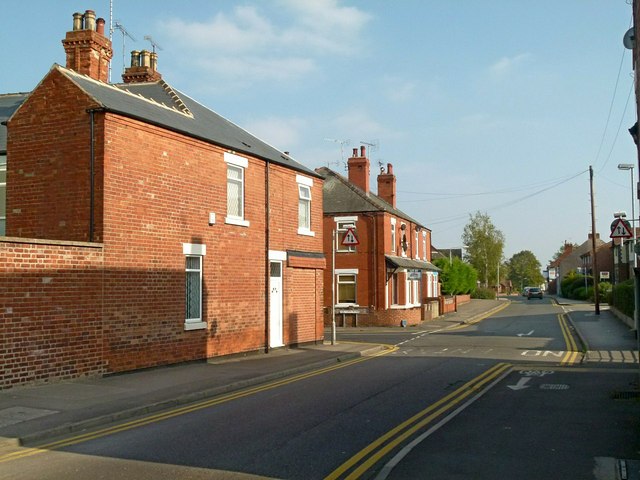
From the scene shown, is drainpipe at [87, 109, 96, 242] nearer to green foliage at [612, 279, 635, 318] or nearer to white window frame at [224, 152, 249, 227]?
white window frame at [224, 152, 249, 227]

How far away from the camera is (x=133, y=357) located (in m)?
Result: 15.1

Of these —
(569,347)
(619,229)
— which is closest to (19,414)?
(569,347)

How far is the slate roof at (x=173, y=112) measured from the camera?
15836mm

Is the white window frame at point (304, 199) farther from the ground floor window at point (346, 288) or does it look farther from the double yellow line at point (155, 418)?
the ground floor window at point (346, 288)

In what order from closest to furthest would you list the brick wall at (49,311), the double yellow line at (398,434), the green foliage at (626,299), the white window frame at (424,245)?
the double yellow line at (398,434)
the brick wall at (49,311)
the green foliage at (626,299)
the white window frame at (424,245)

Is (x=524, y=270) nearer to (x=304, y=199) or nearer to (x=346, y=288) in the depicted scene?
(x=346, y=288)

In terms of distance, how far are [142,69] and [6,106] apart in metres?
4.80

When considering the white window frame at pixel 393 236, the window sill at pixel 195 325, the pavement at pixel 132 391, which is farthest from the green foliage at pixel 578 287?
the window sill at pixel 195 325

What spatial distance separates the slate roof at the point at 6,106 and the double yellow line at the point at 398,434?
1444cm

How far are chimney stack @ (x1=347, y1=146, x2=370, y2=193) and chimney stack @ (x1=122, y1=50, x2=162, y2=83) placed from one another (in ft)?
63.0

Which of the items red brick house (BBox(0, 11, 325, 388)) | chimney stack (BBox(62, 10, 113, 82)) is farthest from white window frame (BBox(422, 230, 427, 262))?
chimney stack (BBox(62, 10, 113, 82))

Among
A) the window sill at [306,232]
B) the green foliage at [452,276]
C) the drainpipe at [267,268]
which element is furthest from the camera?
the green foliage at [452,276]

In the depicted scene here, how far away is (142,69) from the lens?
23.5 m

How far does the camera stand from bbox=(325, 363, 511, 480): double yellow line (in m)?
7.18
